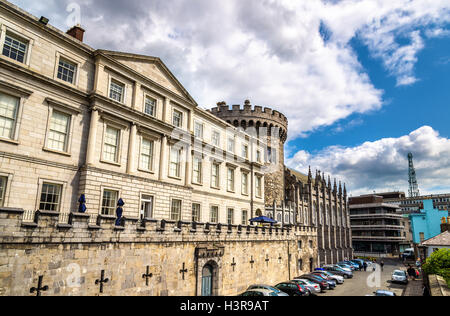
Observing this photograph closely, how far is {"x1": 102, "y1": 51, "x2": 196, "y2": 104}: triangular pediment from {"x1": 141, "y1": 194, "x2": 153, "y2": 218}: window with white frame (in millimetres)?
9528

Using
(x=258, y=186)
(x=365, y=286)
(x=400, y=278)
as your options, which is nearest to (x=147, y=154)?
(x=258, y=186)

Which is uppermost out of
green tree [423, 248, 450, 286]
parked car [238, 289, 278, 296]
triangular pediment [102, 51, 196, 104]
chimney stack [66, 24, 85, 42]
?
chimney stack [66, 24, 85, 42]

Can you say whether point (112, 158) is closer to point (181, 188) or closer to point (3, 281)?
point (181, 188)

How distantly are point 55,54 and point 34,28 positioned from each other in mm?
1737

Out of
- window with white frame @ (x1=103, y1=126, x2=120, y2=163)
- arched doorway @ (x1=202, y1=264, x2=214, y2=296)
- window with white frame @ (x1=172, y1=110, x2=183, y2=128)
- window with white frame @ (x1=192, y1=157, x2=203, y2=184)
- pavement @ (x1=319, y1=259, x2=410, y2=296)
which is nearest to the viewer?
window with white frame @ (x1=103, y1=126, x2=120, y2=163)

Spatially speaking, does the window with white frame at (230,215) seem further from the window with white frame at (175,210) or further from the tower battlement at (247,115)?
the tower battlement at (247,115)

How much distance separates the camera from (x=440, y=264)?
80.6 feet

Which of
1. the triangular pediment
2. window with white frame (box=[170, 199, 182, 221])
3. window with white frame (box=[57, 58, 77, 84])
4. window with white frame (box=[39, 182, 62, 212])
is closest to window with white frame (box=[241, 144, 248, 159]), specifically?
the triangular pediment

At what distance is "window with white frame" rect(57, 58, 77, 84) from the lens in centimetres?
1930

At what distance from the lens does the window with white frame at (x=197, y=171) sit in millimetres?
28645

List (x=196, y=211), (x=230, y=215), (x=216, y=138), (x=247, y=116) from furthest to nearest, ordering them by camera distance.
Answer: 1. (x=247, y=116)
2. (x=230, y=215)
3. (x=216, y=138)
4. (x=196, y=211)

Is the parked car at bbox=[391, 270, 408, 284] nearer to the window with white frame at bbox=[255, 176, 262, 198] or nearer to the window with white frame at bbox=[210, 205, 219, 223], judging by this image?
the window with white frame at bbox=[255, 176, 262, 198]

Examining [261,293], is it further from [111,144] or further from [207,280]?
[111,144]

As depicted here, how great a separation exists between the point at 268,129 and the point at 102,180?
31.1 metres
